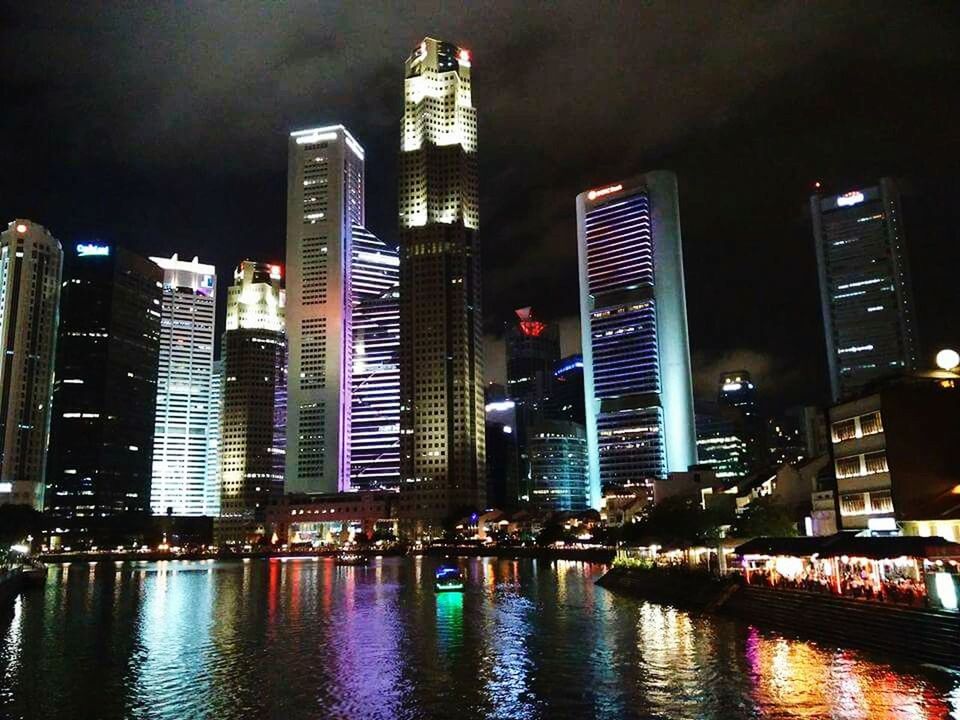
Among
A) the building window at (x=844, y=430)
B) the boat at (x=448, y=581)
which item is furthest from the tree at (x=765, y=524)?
the boat at (x=448, y=581)

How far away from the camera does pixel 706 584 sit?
63562mm

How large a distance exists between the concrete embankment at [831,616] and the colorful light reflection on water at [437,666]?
1430mm

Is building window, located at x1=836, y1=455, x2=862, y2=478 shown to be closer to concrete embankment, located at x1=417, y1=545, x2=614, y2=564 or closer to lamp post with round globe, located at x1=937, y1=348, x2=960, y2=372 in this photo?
lamp post with round globe, located at x1=937, y1=348, x2=960, y2=372

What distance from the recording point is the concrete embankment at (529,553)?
5531 inches

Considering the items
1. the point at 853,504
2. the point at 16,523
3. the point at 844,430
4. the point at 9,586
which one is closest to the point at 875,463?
the point at 853,504

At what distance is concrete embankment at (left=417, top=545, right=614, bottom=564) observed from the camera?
140m

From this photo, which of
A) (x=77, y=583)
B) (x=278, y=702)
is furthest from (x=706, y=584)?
(x=77, y=583)

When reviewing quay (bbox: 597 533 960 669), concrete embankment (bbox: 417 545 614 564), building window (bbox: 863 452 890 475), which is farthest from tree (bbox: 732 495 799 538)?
concrete embankment (bbox: 417 545 614 564)

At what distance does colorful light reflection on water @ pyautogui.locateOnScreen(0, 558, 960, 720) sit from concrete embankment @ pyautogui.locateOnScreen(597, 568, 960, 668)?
4.69 feet

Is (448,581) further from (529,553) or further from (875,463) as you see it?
(529,553)

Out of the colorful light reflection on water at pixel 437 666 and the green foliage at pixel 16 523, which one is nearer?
the colorful light reflection on water at pixel 437 666

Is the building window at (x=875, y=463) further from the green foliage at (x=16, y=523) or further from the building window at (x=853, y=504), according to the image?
the green foliage at (x=16, y=523)

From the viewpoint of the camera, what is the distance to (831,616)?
45.2 metres

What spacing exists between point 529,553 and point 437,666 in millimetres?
133063
